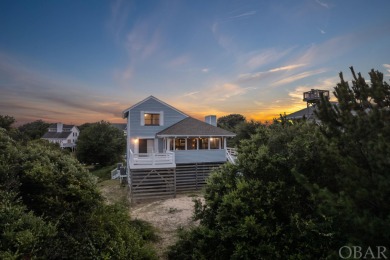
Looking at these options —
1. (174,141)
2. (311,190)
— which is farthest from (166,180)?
Result: (311,190)

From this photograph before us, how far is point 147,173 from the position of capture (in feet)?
64.0

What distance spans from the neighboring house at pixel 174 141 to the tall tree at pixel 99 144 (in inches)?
596

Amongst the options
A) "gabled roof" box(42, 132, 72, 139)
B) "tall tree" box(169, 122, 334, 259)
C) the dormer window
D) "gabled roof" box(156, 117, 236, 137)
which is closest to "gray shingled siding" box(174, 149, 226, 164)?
"gabled roof" box(156, 117, 236, 137)

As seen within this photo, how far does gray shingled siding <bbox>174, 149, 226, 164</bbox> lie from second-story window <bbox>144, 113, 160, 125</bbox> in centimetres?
444

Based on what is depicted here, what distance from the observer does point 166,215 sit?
575 inches

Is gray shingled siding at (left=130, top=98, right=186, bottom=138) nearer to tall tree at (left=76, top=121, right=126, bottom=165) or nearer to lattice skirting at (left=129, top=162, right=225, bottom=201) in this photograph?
lattice skirting at (left=129, top=162, right=225, bottom=201)

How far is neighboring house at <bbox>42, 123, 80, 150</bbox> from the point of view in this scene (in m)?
69.0

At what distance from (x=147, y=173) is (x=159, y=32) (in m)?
12.3

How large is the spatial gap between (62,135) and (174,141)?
63.9 metres

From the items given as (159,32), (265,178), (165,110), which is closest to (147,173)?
(165,110)

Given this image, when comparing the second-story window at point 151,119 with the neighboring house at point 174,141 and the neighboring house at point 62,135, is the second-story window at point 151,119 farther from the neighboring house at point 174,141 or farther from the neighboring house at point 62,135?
the neighboring house at point 62,135

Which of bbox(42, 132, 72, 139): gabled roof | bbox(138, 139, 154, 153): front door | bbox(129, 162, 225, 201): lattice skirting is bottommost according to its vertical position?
bbox(129, 162, 225, 201): lattice skirting

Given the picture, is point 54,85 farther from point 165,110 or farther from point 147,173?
point 147,173

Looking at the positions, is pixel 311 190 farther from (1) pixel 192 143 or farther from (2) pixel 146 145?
(2) pixel 146 145
